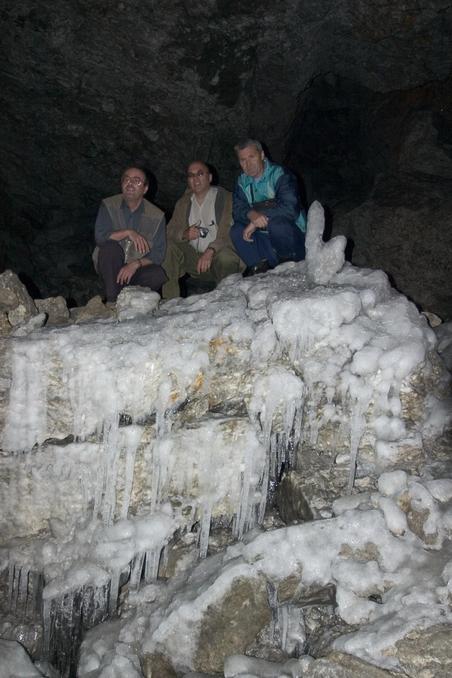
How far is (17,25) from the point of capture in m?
7.50

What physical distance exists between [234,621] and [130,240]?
3.54 meters

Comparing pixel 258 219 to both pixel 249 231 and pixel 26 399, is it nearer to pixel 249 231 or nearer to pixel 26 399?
pixel 249 231

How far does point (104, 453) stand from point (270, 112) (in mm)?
6504

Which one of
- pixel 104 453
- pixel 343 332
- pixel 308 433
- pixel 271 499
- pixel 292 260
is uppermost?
pixel 292 260

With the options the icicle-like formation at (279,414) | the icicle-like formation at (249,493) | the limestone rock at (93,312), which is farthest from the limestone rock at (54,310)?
the icicle-like formation at (249,493)

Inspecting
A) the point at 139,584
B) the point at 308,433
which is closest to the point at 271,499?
the point at 308,433

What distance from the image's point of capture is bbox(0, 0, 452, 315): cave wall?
750 cm

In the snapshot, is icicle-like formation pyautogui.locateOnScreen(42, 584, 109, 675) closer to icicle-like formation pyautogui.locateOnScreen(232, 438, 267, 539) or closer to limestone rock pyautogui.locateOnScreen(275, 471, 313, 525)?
icicle-like formation pyautogui.locateOnScreen(232, 438, 267, 539)

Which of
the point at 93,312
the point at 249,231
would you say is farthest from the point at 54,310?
the point at 249,231

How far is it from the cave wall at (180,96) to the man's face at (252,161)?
10.1 ft

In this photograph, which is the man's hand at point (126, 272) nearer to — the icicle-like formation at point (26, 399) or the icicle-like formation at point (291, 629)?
the icicle-like formation at point (26, 399)

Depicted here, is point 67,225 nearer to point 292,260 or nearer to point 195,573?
Answer: point 292,260

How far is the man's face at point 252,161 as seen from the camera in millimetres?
5422

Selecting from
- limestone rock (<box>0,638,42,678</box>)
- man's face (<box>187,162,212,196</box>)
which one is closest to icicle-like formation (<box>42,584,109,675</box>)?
limestone rock (<box>0,638,42,678</box>)
